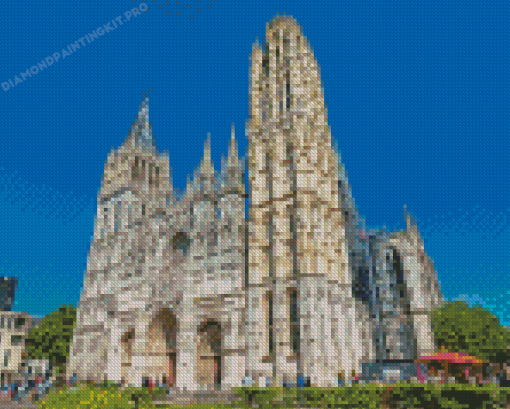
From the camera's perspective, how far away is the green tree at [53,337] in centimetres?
4653

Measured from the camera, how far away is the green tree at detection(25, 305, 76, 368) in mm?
46531

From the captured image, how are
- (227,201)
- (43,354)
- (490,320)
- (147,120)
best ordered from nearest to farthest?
(227,201) < (490,320) < (147,120) < (43,354)

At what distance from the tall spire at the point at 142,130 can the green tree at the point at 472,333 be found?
91.1ft

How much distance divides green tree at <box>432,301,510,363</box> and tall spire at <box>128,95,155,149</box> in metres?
27.8

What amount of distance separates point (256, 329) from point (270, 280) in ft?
9.45

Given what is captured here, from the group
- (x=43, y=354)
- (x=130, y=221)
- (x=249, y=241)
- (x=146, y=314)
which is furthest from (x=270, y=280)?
(x=43, y=354)

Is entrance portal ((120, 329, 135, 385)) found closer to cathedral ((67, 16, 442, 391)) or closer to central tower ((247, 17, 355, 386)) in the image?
cathedral ((67, 16, 442, 391))

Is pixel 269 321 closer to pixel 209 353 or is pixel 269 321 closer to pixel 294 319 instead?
pixel 294 319

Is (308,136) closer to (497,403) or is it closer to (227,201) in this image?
(227,201)

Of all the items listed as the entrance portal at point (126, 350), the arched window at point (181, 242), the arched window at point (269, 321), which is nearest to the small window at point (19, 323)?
the entrance portal at point (126, 350)

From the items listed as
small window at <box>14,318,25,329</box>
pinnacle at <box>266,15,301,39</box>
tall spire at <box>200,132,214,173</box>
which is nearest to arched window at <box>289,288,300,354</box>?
tall spire at <box>200,132,214,173</box>

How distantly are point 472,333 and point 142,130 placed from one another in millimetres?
31210

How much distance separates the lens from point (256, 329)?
27703 mm

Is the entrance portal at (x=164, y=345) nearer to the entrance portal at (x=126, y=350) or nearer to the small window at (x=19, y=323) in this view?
the entrance portal at (x=126, y=350)
